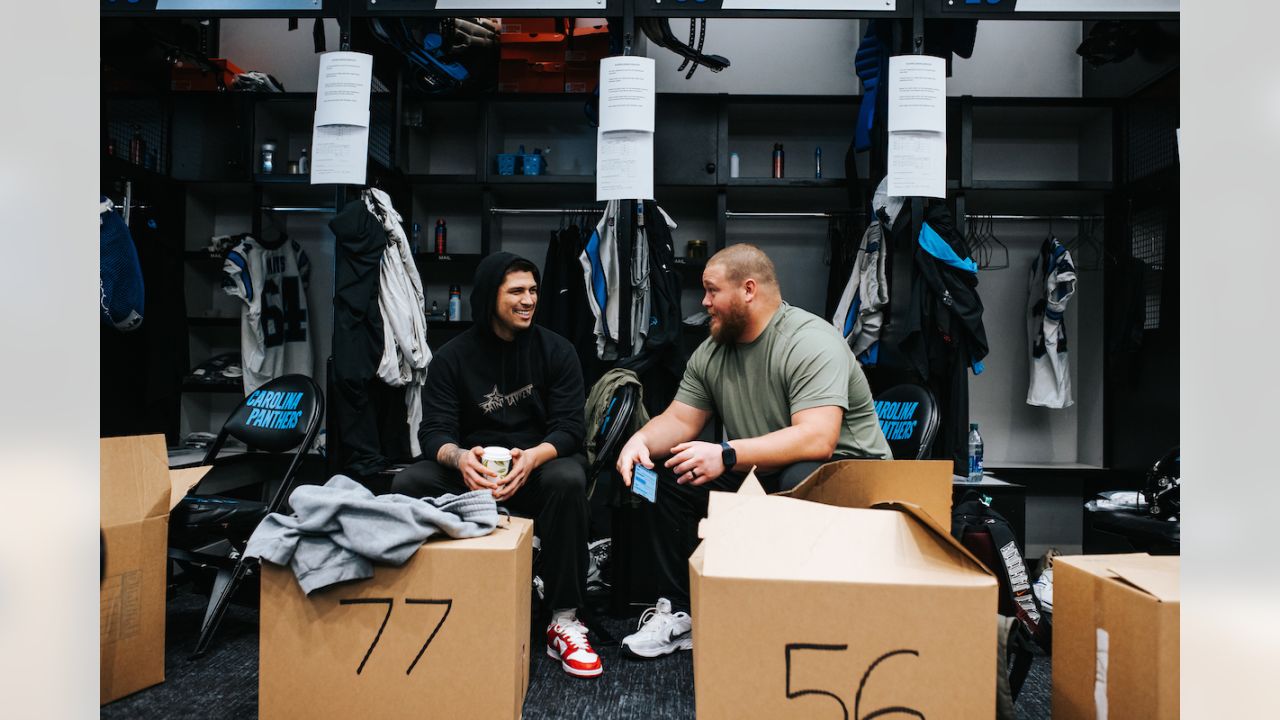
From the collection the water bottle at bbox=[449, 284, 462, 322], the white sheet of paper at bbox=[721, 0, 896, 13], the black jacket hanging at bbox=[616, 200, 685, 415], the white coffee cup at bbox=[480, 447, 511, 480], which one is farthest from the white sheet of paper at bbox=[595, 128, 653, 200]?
the water bottle at bbox=[449, 284, 462, 322]

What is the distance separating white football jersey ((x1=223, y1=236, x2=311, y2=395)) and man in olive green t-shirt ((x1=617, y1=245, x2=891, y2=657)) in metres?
2.53

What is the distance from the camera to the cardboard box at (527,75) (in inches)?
149

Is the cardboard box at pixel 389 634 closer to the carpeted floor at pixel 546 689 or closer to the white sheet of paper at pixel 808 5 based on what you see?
the carpeted floor at pixel 546 689

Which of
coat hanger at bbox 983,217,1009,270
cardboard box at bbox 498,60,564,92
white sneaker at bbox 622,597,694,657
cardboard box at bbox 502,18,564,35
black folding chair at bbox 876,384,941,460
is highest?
cardboard box at bbox 502,18,564,35

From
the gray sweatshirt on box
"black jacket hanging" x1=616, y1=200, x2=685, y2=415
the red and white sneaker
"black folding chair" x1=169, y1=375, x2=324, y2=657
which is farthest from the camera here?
"black jacket hanging" x1=616, y1=200, x2=685, y2=415

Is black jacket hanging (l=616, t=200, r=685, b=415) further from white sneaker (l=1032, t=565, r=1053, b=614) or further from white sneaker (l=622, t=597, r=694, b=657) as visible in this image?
white sneaker (l=1032, t=565, r=1053, b=614)

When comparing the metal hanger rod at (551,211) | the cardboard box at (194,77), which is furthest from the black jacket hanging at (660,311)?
the cardboard box at (194,77)

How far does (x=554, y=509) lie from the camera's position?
201 centimetres

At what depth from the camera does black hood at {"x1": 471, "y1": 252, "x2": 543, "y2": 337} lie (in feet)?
7.56

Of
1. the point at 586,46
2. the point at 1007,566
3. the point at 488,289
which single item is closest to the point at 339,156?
the point at 488,289

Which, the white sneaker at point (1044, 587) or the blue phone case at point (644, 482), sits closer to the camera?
the blue phone case at point (644, 482)

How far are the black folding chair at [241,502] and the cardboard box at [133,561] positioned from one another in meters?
0.22
